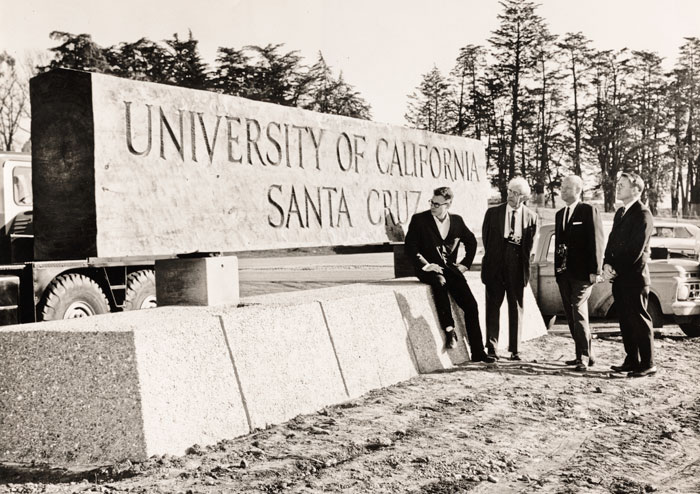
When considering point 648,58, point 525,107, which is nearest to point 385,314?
point 525,107

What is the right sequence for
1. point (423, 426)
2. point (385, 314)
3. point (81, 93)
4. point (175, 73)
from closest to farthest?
point (81, 93) < point (423, 426) < point (385, 314) < point (175, 73)

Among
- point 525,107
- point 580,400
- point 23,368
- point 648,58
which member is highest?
point 648,58

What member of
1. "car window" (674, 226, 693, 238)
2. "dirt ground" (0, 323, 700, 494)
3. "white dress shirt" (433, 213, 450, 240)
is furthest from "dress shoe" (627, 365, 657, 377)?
"car window" (674, 226, 693, 238)

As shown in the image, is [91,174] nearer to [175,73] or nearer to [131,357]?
[131,357]

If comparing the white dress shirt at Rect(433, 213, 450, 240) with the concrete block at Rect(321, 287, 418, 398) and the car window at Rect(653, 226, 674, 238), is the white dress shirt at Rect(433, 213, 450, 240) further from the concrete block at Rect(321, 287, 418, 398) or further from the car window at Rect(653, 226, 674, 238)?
the car window at Rect(653, 226, 674, 238)

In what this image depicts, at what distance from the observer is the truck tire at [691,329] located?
10414mm

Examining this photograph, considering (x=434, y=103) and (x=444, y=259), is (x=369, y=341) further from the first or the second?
(x=434, y=103)

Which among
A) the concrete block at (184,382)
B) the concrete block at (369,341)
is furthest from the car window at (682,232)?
the concrete block at (184,382)

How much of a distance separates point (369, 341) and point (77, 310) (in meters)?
4.46

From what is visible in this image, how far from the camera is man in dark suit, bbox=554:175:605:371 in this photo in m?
7.50

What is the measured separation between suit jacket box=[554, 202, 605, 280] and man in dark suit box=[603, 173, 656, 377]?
5.3 inches

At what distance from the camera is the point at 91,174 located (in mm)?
4863

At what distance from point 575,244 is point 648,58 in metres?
53.6

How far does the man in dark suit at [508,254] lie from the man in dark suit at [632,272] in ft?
2.83
